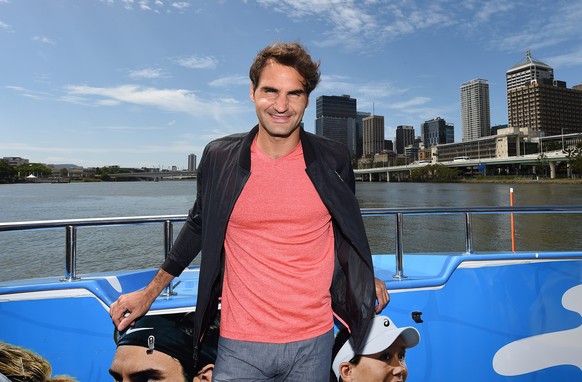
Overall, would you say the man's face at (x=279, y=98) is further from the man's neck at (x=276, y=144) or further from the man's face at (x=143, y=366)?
the man's face at (x=143, y=366)

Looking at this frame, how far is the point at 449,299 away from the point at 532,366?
36.7 inches

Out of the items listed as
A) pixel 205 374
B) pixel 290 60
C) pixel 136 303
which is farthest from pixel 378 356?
pixel 290 60

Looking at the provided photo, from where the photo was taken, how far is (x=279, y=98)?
1556 millimetres

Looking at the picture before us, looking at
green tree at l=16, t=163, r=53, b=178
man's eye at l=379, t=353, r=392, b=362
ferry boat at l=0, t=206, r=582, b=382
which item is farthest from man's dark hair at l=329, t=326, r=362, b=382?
green tree at l=16, t=163, r=53, b=178

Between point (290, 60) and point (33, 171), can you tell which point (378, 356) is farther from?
point (33, 171)

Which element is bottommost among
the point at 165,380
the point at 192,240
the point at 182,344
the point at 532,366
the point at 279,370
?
the point at 532,366

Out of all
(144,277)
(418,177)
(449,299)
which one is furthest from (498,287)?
(418,177)

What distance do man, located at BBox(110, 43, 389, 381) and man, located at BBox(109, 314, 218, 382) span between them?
50 centimetres

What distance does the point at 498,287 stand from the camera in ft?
9.64

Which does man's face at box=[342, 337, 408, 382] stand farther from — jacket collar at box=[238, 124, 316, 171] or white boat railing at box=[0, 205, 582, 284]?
jacket collar at box=[238, 124, 316, 171]

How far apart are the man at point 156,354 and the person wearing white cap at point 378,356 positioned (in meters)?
0.82

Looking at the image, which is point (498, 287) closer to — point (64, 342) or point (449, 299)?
point (449, 299)

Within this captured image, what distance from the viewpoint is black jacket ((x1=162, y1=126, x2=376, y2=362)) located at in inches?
61.1

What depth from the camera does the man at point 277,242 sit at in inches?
57.1
